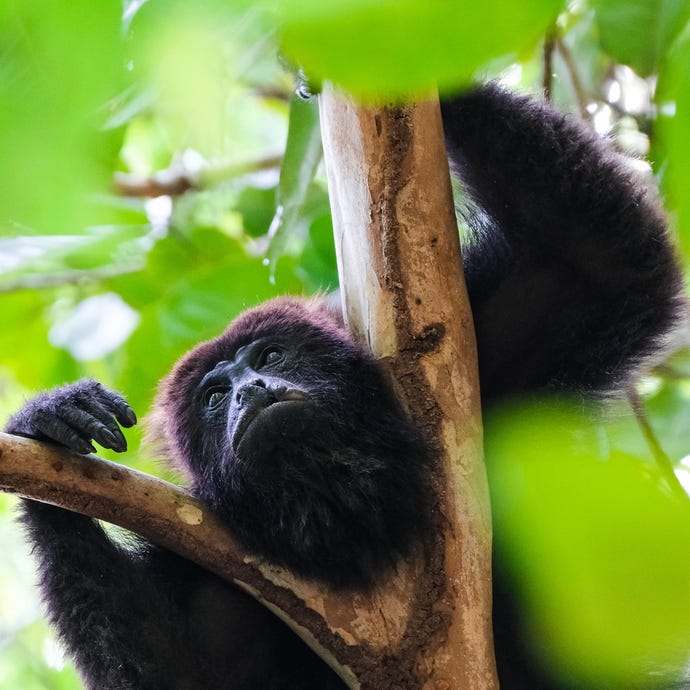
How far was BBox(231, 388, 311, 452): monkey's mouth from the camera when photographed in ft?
6.81

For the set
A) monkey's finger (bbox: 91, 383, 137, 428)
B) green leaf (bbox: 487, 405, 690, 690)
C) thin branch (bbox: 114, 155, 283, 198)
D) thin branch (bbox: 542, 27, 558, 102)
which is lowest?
green leaf (bbox: 487, 405, 690, 690)

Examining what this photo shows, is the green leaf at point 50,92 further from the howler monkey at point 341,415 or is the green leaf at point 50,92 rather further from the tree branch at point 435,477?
the howler monkey at point 341,415

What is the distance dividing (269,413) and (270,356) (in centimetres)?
41

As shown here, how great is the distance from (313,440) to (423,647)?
559 mm

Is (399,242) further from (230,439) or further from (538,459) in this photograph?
(538,459)

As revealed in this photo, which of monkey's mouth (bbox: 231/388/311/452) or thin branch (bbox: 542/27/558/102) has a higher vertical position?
thin branch (bbox: 542/27/558/102)

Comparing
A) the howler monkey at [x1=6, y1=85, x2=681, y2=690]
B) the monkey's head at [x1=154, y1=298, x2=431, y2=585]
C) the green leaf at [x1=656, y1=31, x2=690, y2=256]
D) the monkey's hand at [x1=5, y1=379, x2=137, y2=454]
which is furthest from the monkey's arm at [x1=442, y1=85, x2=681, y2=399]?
the green leaf at [x1=656, y1=31, x2=690, y2=256]

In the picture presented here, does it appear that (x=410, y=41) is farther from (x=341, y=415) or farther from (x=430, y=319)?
(x=341, y=415)

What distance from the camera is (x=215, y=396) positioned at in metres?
2.47

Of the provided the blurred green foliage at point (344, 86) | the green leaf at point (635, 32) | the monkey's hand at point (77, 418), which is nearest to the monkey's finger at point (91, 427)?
the monkey's hand at point (77, 418)

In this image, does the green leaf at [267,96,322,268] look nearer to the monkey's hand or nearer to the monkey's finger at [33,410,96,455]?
the monkey's hand

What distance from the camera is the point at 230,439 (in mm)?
2135

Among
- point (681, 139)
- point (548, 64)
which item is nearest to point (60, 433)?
point (681, 139)

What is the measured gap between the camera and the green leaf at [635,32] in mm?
1871
